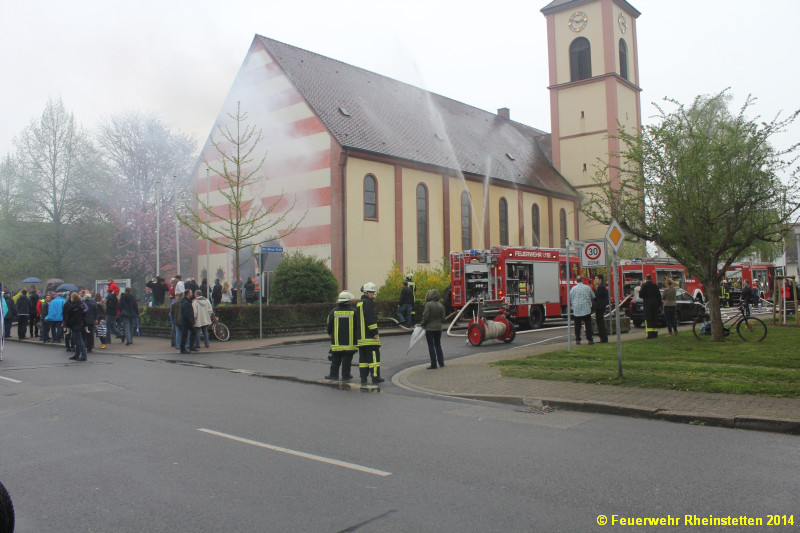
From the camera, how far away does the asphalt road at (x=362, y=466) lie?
449 centimetres

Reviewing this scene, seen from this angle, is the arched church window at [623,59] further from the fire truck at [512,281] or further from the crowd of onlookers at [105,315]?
the crowd of onlookers at [105,315]

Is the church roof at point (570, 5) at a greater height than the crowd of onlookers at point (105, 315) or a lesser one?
greater

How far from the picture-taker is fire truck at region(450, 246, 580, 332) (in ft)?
75.3

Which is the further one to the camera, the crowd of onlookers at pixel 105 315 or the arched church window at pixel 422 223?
the arched church window at pixel 422 223

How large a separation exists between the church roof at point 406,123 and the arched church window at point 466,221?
1.57 meters

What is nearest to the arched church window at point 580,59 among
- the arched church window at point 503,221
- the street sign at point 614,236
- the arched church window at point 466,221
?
the arched church window at point 503,221

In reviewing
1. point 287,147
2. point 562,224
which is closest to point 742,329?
point 287,147

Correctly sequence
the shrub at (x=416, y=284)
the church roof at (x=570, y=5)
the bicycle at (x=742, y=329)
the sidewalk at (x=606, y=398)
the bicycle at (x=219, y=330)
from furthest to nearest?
the church roof at (x=570, y=5), the shrub at (x=416, y=284), the bicycle at (x=219, y=330), the bicycle at (x=742, y=329), the sidewalk at (x=606, y=398)

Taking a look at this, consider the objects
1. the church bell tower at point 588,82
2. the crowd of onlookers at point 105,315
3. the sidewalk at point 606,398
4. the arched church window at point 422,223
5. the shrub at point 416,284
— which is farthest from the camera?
the church bell tower at point 588,82

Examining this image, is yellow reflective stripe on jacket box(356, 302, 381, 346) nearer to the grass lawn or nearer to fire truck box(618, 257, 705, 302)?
the grass lawn

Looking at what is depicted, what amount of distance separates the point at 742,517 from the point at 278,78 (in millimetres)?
30635

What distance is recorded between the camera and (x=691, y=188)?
15172mm

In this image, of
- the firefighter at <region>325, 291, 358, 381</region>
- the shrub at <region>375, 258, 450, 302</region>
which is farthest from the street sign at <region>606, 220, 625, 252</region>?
the shrub at <region>375, 258, 450, 302</region>

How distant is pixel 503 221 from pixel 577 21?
17.3 metres
